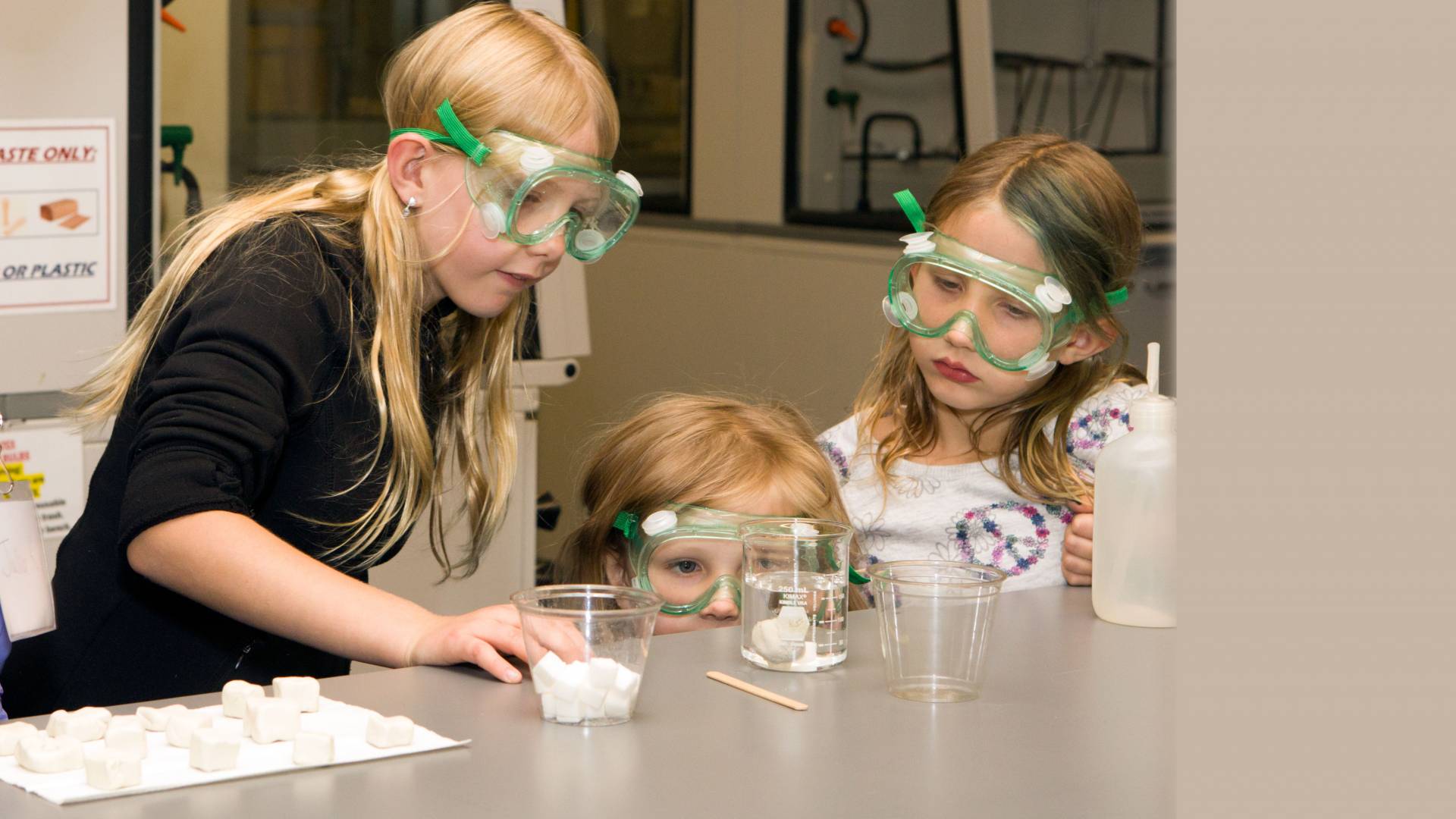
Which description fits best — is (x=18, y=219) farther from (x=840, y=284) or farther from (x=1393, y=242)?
(x=840, y=284)

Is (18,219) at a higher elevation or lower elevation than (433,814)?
higher

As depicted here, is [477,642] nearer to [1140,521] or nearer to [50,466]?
[1140,521]

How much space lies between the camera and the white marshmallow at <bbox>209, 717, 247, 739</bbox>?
32.9 inches

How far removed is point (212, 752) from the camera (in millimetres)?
807

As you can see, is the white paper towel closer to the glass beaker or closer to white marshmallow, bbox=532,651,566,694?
white marshmallow, bbox=532,651,566,694

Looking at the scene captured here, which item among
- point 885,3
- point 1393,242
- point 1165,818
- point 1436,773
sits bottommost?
point 1165,818

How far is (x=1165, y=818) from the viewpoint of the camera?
800 millimetres

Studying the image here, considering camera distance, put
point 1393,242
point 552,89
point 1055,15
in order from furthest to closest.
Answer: point 1055,15, point 552,89, point 1393,242

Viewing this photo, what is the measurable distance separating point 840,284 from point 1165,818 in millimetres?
3364

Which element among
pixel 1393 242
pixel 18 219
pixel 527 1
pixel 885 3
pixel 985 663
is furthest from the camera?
pixel 885 3

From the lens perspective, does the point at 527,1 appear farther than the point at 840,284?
Answer: No

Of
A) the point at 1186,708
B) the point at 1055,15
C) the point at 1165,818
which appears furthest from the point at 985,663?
the point at 1055,15

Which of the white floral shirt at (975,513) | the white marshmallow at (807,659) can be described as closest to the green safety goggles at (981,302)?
the white floral shirt at (975,513)

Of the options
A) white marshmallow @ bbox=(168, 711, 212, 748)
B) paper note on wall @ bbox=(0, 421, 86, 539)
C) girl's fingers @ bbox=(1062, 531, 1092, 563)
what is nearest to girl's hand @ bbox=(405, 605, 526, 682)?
white marshmallow @ bbox=(168, 711, 212, 748)
